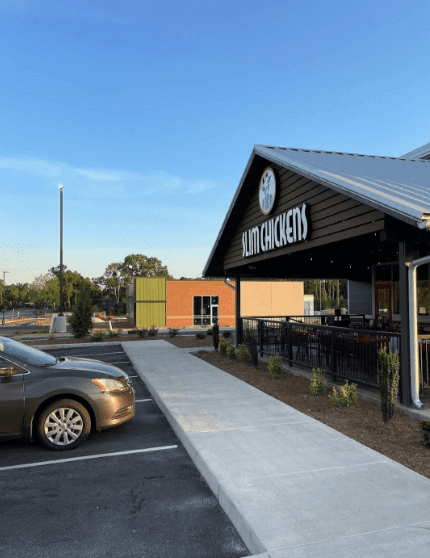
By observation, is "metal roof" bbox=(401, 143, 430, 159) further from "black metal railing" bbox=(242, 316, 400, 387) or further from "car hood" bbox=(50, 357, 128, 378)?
"car hood" bbox=(50, 357, 128, 378)

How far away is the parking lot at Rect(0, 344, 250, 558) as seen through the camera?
3.51m

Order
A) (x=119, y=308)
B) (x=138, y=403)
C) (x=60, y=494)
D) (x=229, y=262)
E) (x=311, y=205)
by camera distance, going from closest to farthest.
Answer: (x=60, y=494), (x=138, y=403), (x=311, y=205), (x=229, y=262), (x=119, y=308)

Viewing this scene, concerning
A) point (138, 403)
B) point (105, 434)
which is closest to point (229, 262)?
point (138, 403)

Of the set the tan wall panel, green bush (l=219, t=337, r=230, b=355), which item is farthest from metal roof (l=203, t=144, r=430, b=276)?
the tan wall panel

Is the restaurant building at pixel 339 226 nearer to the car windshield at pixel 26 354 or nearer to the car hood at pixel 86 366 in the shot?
the car hood at pixel 86 366

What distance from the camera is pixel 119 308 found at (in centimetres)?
7312

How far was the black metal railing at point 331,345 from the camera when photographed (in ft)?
27.4

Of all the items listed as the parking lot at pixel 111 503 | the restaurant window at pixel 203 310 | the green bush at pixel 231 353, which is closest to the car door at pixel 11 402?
the parking lot at pixel 111 503

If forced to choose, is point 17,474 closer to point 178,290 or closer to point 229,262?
point 229,262

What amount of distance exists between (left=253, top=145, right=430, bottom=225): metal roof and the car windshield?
18.6 ft

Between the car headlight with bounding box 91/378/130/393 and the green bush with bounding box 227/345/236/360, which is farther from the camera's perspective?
the green bush with bounding box 227/345/236/360

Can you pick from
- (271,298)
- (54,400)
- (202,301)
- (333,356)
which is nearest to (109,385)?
(54,400)

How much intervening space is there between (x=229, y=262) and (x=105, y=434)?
10.2 metres

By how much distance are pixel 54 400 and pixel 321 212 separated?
6699 millimetres
